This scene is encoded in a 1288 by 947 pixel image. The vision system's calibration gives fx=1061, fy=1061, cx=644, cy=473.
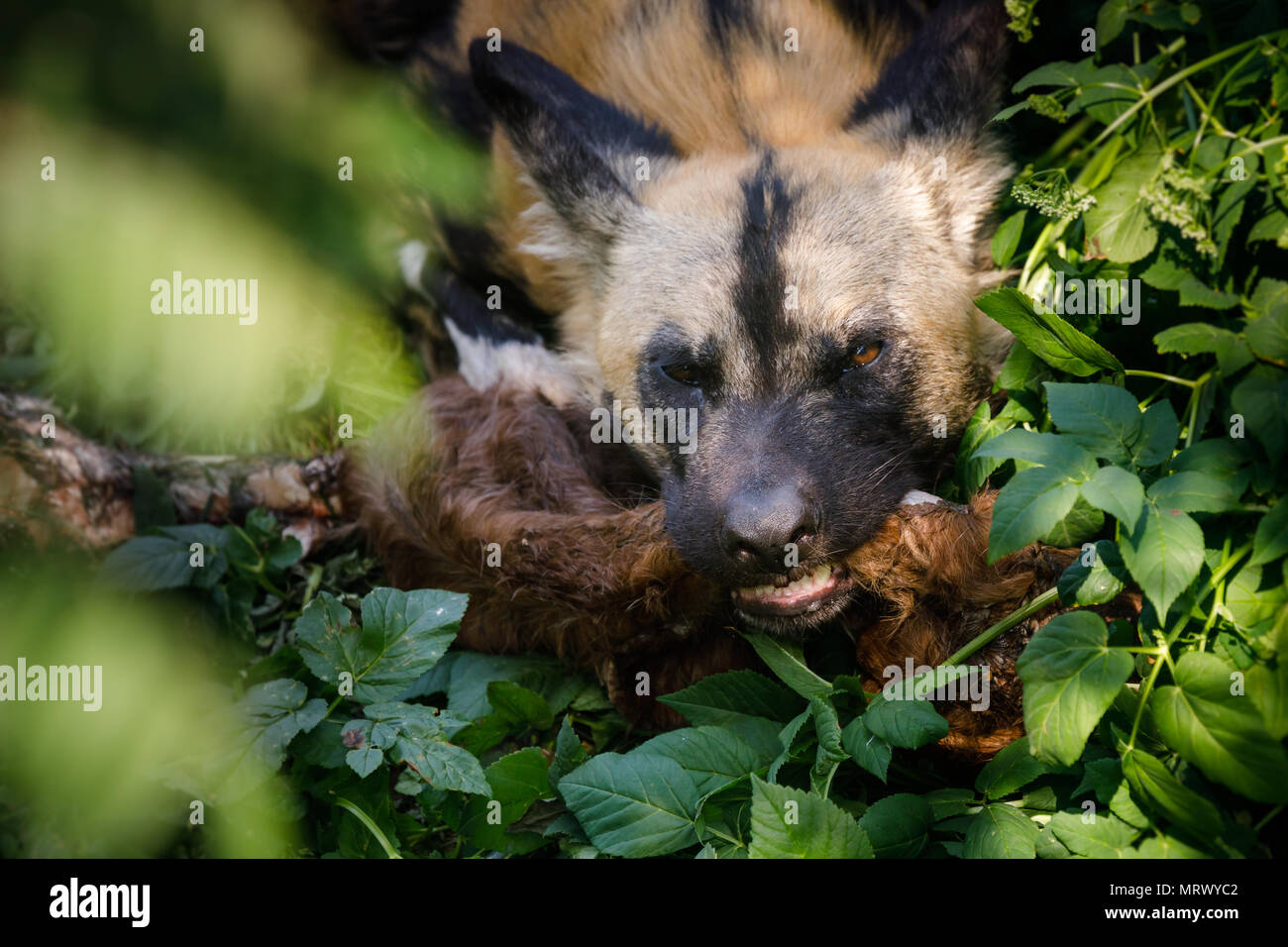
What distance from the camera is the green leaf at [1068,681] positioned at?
7.06 ft

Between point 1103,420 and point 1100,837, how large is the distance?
89 cm

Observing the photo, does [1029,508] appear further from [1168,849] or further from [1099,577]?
[1168,849]

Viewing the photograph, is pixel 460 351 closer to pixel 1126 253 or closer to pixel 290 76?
pixel 290 76

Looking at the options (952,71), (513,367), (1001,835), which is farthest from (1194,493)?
(513,367)

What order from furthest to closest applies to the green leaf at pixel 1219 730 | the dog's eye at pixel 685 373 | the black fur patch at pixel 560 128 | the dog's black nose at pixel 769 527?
1. the black fur patch at pixel 560 128
2. the dog's eye at pixel 685 373
3. the dog's black nose at pixel 769 527
4. the green leaf at pixel 1219 730

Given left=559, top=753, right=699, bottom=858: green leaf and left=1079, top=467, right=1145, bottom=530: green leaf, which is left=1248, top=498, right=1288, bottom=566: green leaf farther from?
left=559, top=753, right=699, bottom=858: green leaf

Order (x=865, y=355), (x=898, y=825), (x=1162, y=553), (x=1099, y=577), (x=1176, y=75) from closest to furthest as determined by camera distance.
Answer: (x=1162, y=553)
(x=1099, y=577)
(x=898, y=825)
(x=1176, y=75)
(x=865, y=355)

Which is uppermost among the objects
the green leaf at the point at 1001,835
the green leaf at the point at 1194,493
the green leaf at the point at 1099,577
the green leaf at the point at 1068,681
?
the green leaf at the point at 1194,493

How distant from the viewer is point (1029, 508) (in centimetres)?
219

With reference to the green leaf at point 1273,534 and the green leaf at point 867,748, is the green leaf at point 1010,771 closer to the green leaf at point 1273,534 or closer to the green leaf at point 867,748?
the green leaf at point 867,748

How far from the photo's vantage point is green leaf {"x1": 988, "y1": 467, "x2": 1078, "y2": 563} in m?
2.17

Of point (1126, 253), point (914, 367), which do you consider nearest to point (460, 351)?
point (914, 367)

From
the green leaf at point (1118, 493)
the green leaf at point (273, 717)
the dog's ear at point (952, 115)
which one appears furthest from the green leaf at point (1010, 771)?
the green leaf at point (273, 717)

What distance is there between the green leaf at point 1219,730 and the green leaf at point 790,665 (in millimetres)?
779
